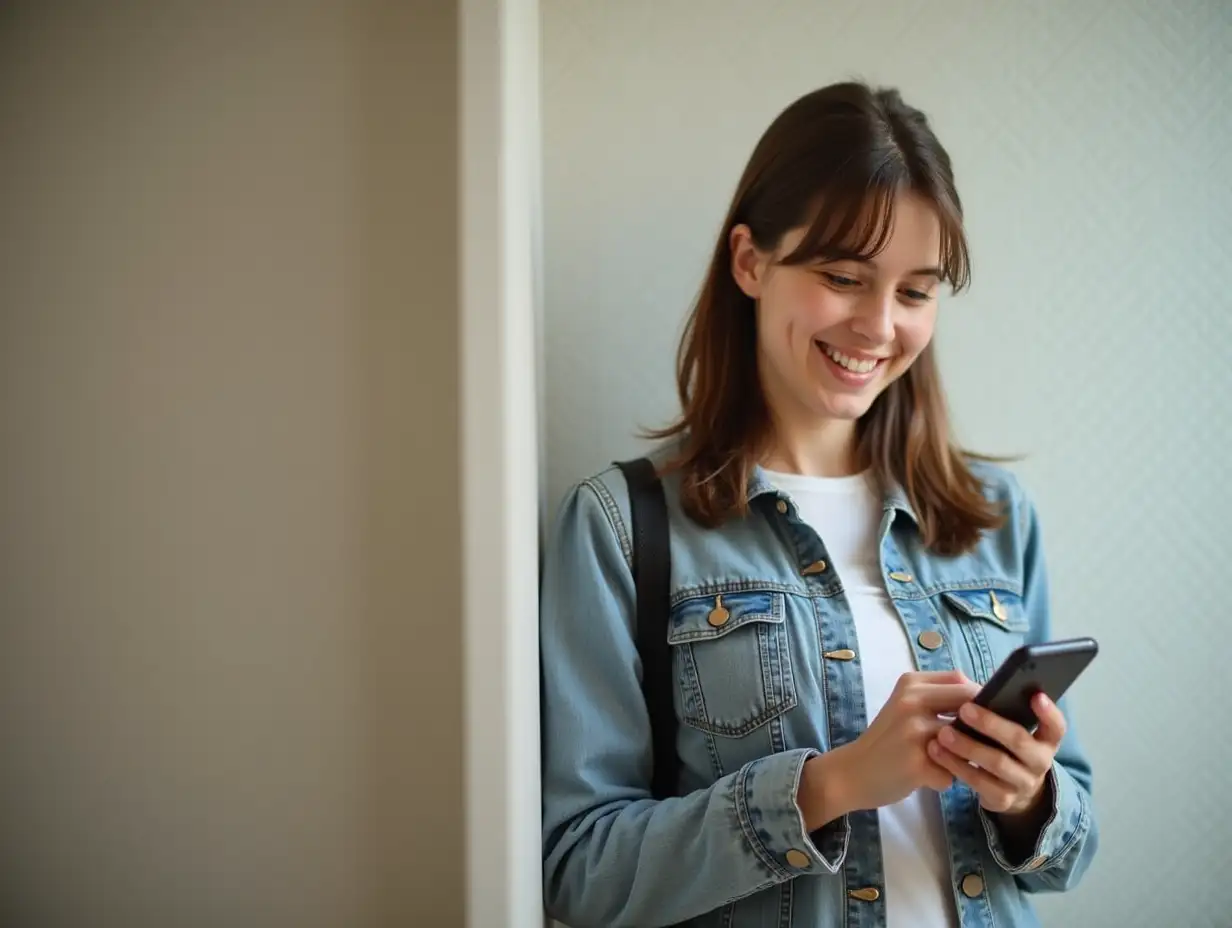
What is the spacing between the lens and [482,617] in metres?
0.70

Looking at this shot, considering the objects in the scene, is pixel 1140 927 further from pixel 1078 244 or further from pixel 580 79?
pixel 580 79

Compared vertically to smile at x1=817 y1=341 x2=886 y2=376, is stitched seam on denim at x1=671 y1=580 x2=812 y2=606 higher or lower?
lower

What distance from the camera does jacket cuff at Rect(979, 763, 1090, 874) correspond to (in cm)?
85

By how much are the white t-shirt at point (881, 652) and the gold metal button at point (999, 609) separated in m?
0.12

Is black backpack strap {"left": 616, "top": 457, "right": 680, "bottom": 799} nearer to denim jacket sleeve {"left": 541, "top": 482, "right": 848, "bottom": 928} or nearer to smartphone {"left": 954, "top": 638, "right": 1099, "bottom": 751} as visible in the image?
denim jacket sleeve {"left": 541, "top": 482, "right": 848, "bottom": 928}

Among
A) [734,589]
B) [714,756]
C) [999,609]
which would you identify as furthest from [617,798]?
[999,609]

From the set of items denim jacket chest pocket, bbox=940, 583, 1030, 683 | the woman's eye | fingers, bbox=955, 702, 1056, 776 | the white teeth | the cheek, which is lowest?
fingers, bbox=955, 702, 1056, 776

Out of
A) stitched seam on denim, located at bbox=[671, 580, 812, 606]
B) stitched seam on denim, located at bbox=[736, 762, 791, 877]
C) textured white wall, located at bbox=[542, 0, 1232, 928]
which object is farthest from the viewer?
textured white wall, located at bbox=[542, 0, 1232, 928]

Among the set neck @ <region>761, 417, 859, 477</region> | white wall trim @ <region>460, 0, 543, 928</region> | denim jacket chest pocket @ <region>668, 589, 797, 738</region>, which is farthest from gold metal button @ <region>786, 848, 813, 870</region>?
neck @ <region>761, 417, 859, 477</region>

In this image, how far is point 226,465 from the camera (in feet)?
2.77

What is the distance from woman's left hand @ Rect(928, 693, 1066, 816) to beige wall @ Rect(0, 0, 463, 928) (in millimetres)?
416

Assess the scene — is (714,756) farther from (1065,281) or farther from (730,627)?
(1065,281)

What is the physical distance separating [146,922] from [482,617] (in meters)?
0.43

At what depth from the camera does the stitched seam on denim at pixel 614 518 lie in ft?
2.97
